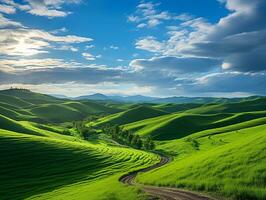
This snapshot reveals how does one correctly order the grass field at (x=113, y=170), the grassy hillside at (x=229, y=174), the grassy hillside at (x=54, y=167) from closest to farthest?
the grassy hillside at (x=229, y=174) < the grass field at (x=113, y=170) < the grassy hillside at (x=54, y=167)

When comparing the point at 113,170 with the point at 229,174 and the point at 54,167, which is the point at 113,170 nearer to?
the point at 54,167

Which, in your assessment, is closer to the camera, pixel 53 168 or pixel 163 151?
pixel 53 168

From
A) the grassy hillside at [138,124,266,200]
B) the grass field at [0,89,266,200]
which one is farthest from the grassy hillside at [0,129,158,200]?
the grassy hillside at [138,124,266,200]

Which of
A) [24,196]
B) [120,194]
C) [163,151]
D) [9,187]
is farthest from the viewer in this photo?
[163,151]

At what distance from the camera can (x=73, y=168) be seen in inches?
4363

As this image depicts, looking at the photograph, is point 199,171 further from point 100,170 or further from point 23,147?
point 23,147

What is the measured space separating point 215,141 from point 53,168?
91285mm

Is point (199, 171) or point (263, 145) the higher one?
point (263, 145)

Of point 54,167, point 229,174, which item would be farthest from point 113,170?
point 229,174

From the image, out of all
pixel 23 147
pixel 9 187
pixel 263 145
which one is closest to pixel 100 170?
pixel 9 187

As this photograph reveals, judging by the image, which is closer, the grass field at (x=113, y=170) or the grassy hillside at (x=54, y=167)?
the grass field at (x=113, y=170)

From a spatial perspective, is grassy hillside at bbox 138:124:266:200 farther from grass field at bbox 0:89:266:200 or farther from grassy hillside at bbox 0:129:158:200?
grassy hillside at bbox 0:129:158:200

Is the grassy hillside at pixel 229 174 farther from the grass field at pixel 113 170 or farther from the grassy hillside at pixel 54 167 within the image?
the grassy hillside at pixel 54 167

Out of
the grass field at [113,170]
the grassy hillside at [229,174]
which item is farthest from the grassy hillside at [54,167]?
the grassy hillside at [229,174]
